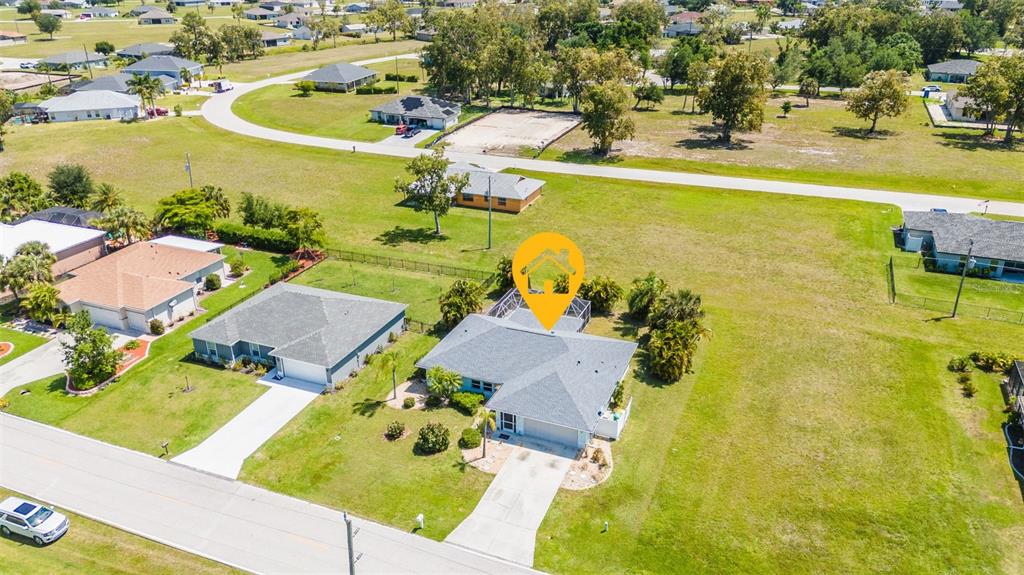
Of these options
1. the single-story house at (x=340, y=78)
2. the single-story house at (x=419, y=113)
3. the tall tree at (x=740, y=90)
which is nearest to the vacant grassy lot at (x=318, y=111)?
the single-story house at (x=340, y=78)

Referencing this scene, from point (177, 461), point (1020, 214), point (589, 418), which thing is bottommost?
point (177, 461)

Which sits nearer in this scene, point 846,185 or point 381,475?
point 381,475

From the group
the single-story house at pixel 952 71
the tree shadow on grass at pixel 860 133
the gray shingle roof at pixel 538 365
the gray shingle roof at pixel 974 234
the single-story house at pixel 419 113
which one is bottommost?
the gray shingle roof at pixel 538 365

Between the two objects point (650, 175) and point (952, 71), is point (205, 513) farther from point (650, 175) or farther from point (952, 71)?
point (952, 71)

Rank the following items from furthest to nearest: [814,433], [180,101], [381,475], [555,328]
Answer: [180,101]
[555,328]
[814,433]
[381,475]

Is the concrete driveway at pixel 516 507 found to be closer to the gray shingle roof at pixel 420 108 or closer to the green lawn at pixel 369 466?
the green lawn at pixel 369 466

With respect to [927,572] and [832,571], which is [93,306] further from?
[927,572]

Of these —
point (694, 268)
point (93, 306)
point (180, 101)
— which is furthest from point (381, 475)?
point (180, 101)
